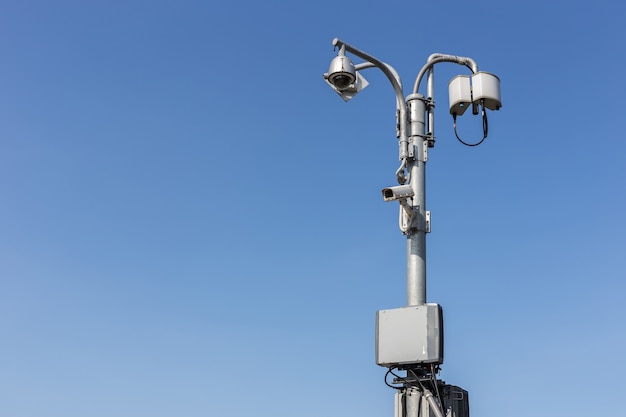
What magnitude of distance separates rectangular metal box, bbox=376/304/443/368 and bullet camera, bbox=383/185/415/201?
1256 millimetres

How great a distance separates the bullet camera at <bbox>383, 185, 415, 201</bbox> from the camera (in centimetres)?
918

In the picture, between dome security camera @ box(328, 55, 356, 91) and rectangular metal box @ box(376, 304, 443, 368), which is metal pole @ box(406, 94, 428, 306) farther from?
dome security camera @ box(328, 55, 356, 91)

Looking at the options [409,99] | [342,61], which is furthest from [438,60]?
[342,61]

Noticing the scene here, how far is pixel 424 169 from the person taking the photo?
9961mm

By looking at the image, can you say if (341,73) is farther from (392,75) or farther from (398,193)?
(398,193)

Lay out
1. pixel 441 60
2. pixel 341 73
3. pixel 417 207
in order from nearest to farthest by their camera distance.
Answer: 1. pixel 417 207
2. pixel 341 73
3. pixel 441 60

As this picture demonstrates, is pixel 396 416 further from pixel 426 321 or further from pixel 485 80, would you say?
pixel 485 80

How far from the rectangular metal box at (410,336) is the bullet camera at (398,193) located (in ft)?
4.12

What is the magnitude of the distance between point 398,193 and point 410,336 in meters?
1.62

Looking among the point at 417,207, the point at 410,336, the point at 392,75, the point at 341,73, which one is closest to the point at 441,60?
the point at 392,75

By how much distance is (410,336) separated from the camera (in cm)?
908

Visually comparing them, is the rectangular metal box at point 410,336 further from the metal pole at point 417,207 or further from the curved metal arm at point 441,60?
the curved metal arm at point 441,60

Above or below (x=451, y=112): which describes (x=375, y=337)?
below

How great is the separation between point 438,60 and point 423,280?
293cm
